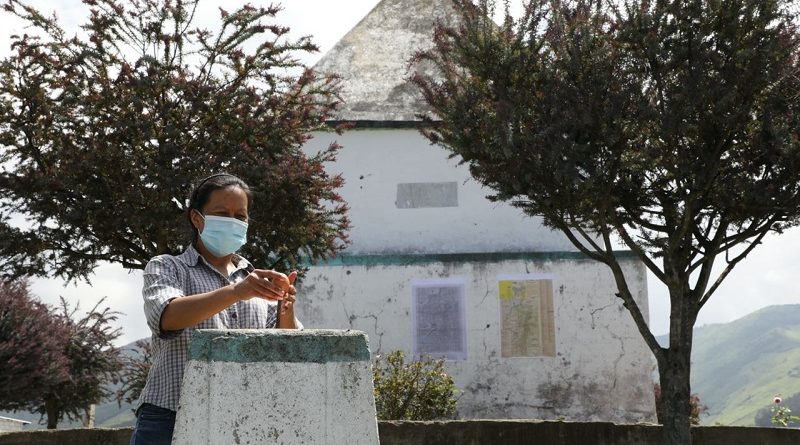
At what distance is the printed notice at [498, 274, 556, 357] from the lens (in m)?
18.8

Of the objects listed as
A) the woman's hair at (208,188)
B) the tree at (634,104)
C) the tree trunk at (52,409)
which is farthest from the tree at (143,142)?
the tree trunk at (52,409)

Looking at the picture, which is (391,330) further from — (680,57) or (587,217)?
(680,57)

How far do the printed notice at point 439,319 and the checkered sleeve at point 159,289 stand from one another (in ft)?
48.9

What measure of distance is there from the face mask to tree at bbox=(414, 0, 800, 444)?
639cm

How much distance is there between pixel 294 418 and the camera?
3406 millimetres

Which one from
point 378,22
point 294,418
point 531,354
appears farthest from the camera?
point 378,22

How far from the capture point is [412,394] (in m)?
14.8

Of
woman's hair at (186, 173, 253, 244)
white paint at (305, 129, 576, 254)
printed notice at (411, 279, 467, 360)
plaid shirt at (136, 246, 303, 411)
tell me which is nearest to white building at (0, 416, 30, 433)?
white paint at (305, 129, 576, 254)

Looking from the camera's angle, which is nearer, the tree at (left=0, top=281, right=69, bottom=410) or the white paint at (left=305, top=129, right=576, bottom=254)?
the tree at (left=0, top=281, right=69, bottom=410)

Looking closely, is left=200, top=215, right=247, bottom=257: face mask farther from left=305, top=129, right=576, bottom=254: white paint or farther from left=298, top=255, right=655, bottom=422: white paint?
left=305, top=129, right=576, bottom=254: white paint

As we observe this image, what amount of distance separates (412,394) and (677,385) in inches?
182

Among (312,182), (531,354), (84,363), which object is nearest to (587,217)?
(312,182)

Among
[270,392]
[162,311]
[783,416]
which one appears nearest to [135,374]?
[783,416]

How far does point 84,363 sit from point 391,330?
28.7 feet
